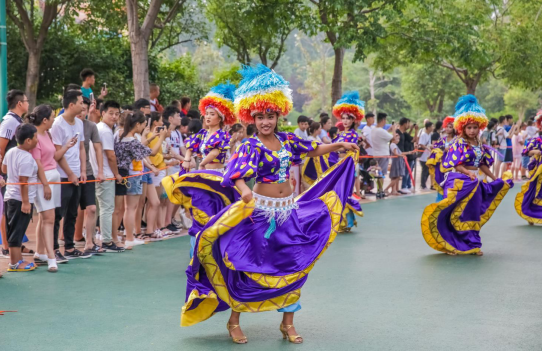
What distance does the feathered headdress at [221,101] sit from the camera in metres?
7.82

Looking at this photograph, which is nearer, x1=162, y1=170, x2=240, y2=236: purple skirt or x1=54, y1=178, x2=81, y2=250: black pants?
x1=162, y1=170, x2=240, y2=236: purple skirt

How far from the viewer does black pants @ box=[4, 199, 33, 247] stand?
7.63m

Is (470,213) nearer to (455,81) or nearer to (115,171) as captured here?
(115,171)

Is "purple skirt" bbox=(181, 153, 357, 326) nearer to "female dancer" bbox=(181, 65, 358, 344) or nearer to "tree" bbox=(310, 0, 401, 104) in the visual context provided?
"female dancer" bbox=(181, 65, 358, 344)

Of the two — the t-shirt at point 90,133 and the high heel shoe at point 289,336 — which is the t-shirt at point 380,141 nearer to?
the t-shirt at point 90,133

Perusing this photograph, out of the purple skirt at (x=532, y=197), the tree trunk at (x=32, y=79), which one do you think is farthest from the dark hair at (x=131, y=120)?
the tree trunk at (x=32, y=79)

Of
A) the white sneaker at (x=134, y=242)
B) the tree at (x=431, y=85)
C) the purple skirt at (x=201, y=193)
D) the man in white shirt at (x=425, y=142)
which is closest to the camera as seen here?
the purple skirt at (x=201, y=193)

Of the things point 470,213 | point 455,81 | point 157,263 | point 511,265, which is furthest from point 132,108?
point 455,81

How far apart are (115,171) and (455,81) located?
29.5 meters

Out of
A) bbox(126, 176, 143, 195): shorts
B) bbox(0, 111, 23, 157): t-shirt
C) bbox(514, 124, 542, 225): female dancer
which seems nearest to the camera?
bbox(0, 111, 23, 157): t-shirt

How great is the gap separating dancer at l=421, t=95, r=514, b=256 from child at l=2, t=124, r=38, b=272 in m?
4.77

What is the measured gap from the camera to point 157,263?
27.4 feet

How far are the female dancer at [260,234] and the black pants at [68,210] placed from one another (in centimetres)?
335

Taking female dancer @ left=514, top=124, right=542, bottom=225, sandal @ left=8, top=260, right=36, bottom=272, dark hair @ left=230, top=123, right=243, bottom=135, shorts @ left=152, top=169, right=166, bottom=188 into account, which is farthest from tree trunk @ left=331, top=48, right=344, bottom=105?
sandal @ left=8, top=260, right=36, bottom=272
